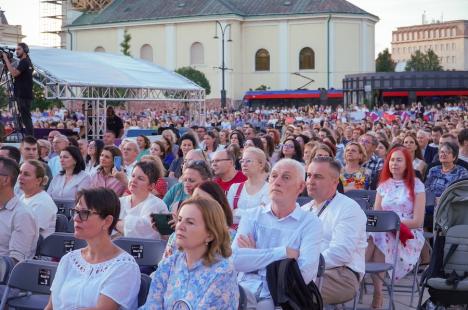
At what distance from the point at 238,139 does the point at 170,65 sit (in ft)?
221

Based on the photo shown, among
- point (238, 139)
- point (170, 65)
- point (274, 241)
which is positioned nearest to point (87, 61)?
point (238, 139)

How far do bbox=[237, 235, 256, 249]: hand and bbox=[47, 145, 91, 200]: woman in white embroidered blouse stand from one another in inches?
182

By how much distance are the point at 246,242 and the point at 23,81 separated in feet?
34.7

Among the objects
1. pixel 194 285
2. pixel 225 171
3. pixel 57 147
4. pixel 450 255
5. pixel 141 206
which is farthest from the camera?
pixel 57 147

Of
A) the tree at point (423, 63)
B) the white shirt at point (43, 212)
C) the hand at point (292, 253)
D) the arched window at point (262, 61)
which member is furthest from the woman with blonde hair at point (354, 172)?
the tree at point (423, 63)

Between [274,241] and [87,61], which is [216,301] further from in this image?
[87,61]

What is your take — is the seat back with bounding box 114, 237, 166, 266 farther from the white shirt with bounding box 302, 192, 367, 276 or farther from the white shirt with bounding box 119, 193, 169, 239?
the white shirt with bounding box 302, 192, 367, 276

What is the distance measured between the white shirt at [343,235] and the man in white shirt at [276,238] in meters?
0.70

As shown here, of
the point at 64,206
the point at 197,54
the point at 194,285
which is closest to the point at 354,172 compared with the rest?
the point at 64,206

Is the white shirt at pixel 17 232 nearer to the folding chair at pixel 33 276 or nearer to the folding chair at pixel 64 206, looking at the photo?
the folding chair at pixel 33 276

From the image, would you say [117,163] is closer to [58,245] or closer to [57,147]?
[57,147]

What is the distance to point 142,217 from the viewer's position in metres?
7.73

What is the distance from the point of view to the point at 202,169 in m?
7.46

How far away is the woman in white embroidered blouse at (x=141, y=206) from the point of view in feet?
25.2
